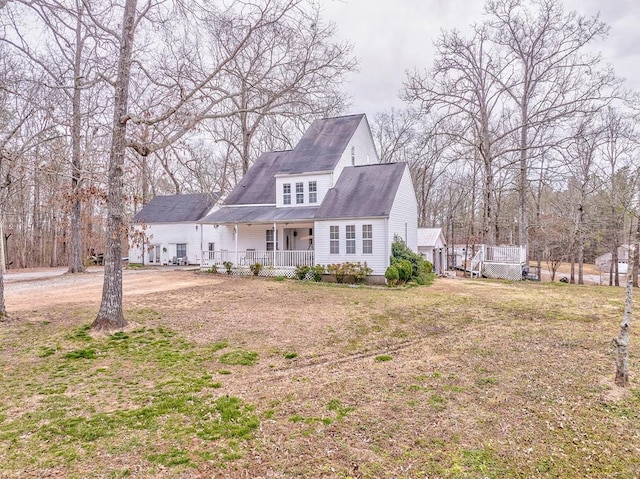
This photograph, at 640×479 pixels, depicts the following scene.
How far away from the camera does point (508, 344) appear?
7.08 metres

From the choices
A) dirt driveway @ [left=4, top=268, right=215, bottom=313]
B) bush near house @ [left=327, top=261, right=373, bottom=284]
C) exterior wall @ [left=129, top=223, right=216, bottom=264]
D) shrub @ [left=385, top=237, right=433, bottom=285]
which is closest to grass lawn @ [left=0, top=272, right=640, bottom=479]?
dirt driveway @ [left=4, top=268, right=215, bottom=313]

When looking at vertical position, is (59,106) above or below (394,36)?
below

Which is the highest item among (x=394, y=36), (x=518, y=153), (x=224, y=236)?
(x=394, y=36)

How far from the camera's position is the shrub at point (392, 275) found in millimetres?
15225

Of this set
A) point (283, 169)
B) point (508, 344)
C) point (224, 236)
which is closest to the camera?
point (508, 344)

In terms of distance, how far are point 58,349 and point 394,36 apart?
574 inches

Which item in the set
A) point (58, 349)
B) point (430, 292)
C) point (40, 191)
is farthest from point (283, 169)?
point (40, 191)

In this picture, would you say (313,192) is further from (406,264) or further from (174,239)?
(174,239)

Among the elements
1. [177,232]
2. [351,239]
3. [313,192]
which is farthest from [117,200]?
[177,232]

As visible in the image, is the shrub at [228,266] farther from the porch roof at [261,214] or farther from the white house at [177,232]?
the white house at [177,232]

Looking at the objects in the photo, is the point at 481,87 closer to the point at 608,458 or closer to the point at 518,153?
the point at 518,153

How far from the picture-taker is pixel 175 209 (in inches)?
1142

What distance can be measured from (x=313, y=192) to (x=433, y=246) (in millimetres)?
8032

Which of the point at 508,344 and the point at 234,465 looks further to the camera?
the point at 508,344
